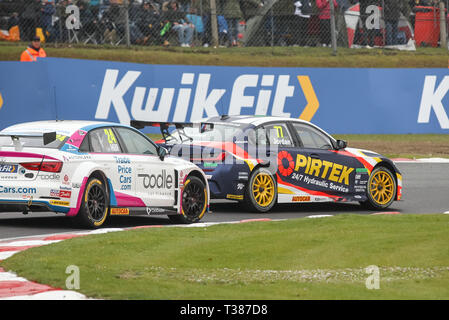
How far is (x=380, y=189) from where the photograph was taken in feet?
53.6

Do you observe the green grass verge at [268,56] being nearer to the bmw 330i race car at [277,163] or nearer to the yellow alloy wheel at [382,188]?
the bmw 330i race car at [277,163]

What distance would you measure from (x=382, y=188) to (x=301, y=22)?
1354 centimetres

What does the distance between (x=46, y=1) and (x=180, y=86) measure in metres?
4.19

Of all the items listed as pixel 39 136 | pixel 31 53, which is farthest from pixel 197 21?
pixel 39 136

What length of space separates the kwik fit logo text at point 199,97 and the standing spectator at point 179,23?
1970mm

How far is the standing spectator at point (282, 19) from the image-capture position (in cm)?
2889

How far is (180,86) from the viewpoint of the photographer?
2705cm

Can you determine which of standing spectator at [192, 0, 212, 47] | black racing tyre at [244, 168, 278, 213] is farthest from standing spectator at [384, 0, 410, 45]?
black racing tyre at [244, 168, 278, 213]

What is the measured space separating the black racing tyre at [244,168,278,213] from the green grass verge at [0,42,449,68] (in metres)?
12.8

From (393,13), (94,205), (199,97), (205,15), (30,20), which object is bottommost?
(94,205)

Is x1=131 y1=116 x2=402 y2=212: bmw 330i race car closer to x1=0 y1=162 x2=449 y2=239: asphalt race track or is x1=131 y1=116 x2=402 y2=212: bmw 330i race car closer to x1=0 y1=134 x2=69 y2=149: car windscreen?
x1=0 y1=162 x2=449 y2=239: asphalt race track

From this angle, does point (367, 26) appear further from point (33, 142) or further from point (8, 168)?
point (8, 168)

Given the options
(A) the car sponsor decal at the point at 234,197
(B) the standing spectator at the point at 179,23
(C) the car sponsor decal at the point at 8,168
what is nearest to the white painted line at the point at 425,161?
(B) the standing spectator at the point at 179,23
